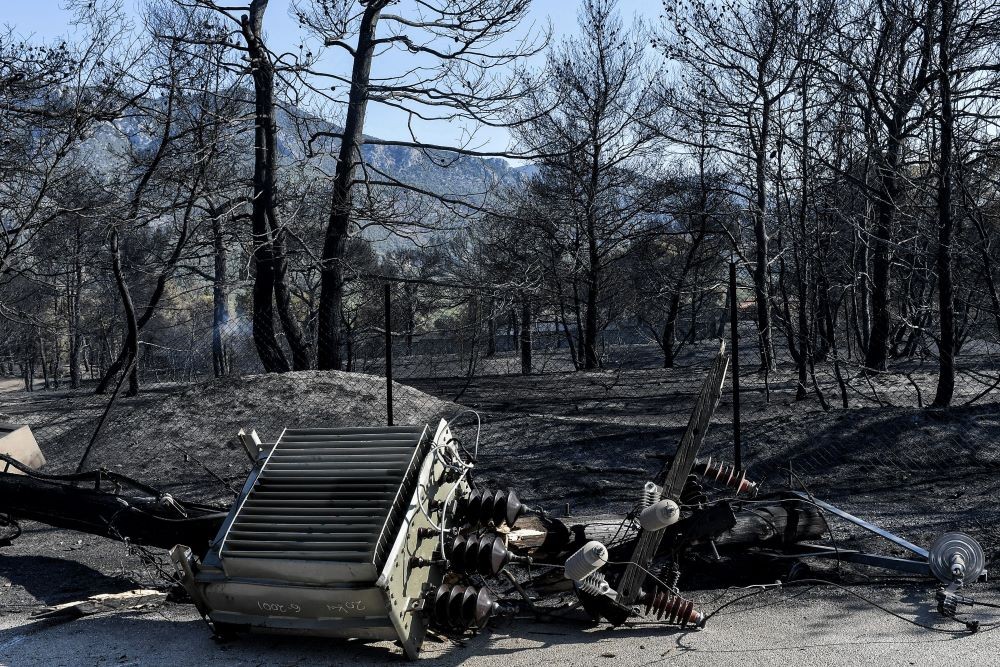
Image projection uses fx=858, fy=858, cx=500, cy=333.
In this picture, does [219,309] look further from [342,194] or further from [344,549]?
[344,549]

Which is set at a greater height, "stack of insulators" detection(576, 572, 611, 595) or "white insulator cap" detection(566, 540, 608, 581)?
"white insulator cap" detection(566, 540, 608, 581)

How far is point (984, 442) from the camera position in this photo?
964cm

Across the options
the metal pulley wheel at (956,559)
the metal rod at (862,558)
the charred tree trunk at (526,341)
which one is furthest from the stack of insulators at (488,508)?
the charred tree trunk at (526,341)

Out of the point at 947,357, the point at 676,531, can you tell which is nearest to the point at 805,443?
the point at 947,357

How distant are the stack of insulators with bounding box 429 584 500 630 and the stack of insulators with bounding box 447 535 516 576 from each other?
0.58 feet

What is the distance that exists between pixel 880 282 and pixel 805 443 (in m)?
10.5

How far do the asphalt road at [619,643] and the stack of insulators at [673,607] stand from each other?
0.25 ft

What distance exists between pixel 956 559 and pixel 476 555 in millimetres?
2873

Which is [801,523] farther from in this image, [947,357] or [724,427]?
[947,357]

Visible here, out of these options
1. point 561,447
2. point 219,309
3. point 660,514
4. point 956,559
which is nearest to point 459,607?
point 660,514

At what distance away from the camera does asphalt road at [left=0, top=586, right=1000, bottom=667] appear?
460cm

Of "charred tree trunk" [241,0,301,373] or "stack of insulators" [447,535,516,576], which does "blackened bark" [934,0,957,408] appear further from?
"charred tree trunk" [241,0,301,373]

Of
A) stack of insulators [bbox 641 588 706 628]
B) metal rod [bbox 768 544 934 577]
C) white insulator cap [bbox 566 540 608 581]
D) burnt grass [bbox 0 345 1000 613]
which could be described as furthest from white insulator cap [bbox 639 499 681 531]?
A: burnt grass [bbox 0 345 1000 613]

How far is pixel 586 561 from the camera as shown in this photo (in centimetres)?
456
